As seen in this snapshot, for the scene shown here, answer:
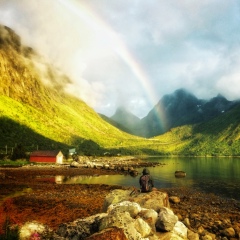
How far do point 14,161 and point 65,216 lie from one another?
77.5 metres

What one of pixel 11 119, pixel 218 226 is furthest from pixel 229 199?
pixel 11 119

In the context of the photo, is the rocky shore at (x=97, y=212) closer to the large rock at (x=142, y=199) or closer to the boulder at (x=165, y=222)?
the large rock at (x=142, y=199)

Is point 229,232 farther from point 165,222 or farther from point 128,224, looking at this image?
point 128,224

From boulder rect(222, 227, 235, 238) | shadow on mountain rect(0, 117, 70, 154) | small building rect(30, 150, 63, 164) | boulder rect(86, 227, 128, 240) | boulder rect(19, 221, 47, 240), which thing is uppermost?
shadow on mountain rect(0, 117, 70, 154)

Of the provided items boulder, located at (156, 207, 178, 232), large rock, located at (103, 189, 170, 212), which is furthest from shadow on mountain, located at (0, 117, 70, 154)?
boulder, located at (156, 207, 178, 232)

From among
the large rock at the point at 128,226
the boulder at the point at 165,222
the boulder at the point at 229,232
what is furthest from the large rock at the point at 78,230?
the boulder at the point at 229,232

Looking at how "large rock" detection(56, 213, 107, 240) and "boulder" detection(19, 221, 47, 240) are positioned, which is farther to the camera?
"boulder" detection(19, 221, 47, 240)

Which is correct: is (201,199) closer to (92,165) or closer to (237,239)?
(237,239)

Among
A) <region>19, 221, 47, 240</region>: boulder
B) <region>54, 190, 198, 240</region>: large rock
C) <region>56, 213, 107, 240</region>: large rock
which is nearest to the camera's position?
<region>54, 190, 198, 240</region>: large rock

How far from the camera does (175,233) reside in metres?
17.5

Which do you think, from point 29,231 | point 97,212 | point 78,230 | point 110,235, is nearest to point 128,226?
point 110,235

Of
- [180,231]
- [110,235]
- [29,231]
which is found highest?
[110,235]

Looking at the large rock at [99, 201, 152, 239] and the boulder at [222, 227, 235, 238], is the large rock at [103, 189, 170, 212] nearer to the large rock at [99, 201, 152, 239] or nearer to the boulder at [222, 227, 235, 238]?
the large rock at [99, 201, 152, 239]

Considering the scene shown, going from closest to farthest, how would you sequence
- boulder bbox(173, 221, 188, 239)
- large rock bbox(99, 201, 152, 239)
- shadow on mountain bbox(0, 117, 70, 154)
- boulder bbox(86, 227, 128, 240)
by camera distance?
boulder bbox(86, 227, 128, 240) < large rock bbox(99, 201, 152, 239) < boulder bbox(173, 221, 188, 239) < shadow on mountain bbox(0, 117, 70, 154)
